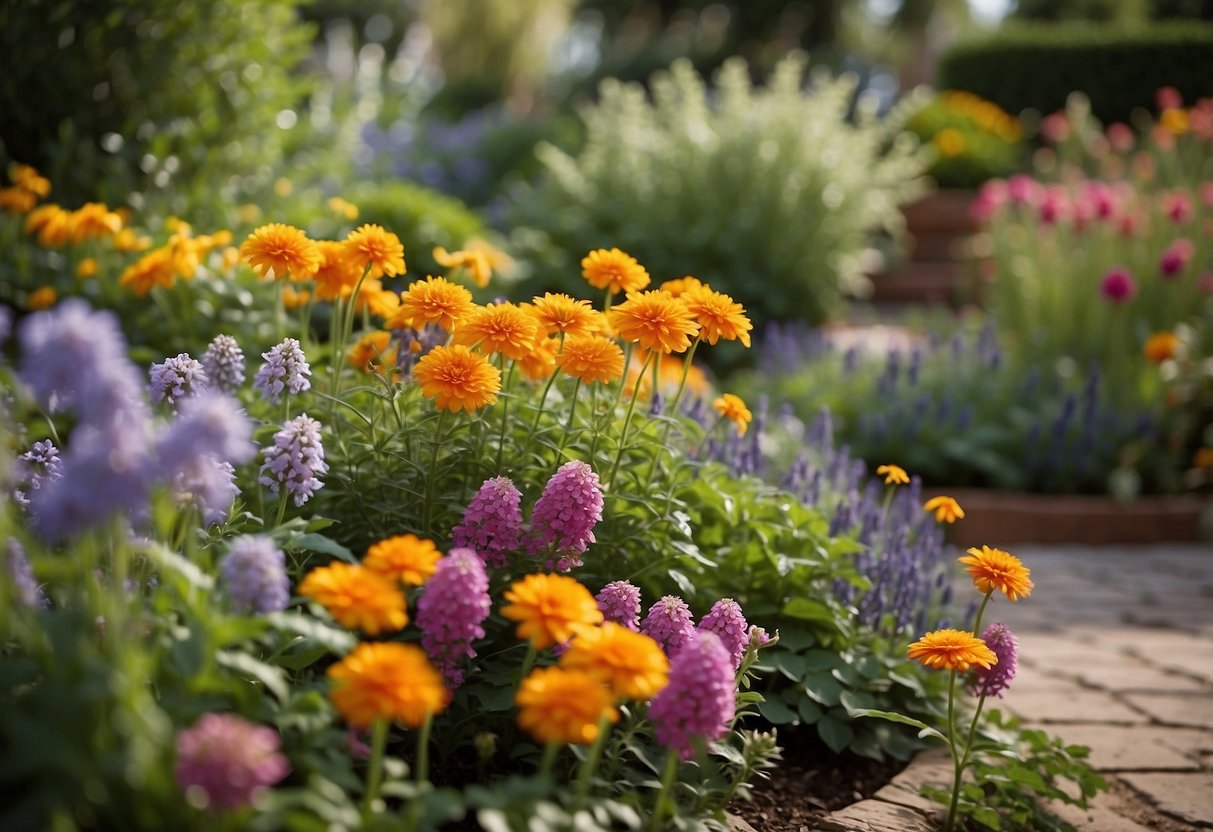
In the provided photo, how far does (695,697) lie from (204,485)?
678 millimetres

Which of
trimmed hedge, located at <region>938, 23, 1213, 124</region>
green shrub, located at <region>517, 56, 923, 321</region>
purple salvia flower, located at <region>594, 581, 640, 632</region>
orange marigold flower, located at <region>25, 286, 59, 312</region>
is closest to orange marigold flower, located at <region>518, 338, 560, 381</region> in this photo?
purple salvia flower, located at <region>594, 581, 640, 632</region>

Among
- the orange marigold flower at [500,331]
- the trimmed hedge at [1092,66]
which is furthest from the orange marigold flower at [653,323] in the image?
the trimmed hedge at [1092,66]

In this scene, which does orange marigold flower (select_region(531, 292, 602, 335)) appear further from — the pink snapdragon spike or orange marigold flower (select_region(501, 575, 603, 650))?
the pink snapdragon spike

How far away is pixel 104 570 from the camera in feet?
5.55

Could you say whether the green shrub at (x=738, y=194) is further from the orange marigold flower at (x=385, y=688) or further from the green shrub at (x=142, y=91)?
the orange marigold flower at (x=385, y=688)

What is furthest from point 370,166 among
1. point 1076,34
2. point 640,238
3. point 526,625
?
point 1076,34

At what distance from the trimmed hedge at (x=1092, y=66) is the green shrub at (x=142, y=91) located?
33.1 ft

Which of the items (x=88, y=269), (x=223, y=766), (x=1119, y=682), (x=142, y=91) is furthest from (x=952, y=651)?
(x=142, y=91)

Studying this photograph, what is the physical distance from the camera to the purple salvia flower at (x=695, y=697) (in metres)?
1.46

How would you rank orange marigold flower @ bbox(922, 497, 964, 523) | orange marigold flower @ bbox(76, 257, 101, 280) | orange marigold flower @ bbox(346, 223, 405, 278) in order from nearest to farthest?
orange marigold flower @ bbox(346, 223, 405, 278)
orange marigold flower @ bbox(922, 497, 964, 523)
orange marigold flower @ bbox(76, 257, 101, 280)

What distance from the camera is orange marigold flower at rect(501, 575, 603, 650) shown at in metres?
1.37

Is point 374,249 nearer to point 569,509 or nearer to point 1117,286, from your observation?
point 569,509

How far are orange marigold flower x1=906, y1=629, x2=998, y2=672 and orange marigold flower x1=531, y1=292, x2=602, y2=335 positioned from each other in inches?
30.8

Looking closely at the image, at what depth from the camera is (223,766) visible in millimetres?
1104
